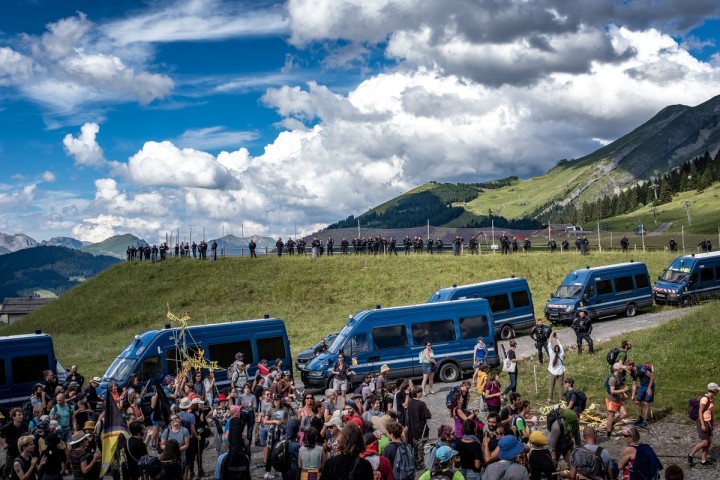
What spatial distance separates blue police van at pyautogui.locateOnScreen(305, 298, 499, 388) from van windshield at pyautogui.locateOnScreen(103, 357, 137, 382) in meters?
6.13

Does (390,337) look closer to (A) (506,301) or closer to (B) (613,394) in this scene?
(B) (613,394)

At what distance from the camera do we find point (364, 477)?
25.8ft

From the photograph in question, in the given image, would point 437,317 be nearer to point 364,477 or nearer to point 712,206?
point 364,477

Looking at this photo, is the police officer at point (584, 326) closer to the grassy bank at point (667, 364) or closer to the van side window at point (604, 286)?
the grassy bank at point (667, 364)

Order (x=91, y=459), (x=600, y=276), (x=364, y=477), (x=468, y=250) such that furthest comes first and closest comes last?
(x=468, y=250), (x=600, y=276), (x=91, y=459), (x=364, y=477)

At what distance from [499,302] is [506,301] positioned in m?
0.47

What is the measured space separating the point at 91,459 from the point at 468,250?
49975 mm

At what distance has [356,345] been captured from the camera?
24.0 meters

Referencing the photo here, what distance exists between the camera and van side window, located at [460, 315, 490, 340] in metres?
25.0

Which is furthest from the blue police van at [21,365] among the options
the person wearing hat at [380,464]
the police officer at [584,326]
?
the police officer at [584,326]

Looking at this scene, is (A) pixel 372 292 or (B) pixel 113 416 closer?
(B) pixel 113 416

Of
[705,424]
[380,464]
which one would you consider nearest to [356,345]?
[705,424]

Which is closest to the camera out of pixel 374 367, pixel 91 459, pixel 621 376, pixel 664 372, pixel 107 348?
pixel 91 459

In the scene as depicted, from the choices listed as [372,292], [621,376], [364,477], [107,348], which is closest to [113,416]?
[364,477]
